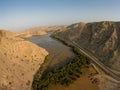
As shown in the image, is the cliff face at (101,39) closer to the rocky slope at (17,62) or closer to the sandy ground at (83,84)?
the sandy ground at (83,84)

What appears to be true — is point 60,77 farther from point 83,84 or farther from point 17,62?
point 17,62

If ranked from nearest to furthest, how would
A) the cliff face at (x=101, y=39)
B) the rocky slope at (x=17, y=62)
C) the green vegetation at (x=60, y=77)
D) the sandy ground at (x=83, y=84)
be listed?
the sandy ground at (x=83, y=84) → the green vegetation at (x=60, y=77) → the rocky slope at (x=17, y=62) → the cliff face at (x=101, y=39)

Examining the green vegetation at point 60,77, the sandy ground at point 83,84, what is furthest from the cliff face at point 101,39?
the sandy ground at point 83,84

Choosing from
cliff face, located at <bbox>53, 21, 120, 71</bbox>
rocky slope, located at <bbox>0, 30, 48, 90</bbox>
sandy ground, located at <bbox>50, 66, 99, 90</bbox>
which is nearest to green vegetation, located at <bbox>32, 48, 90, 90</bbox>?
sandy ground, located at <bbox>50, 66, 99, 90</bbox>

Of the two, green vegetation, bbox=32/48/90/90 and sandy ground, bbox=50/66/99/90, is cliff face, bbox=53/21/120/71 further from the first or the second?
sandy ground, bbox=50/66/99/90

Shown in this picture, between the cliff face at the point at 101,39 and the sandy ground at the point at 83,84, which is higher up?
the cliff face at the point at 101,39

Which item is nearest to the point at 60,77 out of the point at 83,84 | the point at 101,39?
the point at 83,84

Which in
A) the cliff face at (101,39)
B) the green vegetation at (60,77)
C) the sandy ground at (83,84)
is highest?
the cliff face at (101,39)
